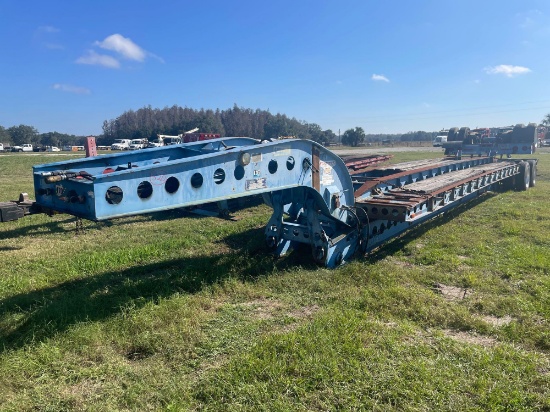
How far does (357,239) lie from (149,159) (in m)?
2.98

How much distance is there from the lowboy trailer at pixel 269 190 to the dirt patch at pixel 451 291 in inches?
35.3

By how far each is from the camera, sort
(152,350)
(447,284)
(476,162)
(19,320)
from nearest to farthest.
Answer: (152,350) < (19,320) < (447,284) < (476,162)

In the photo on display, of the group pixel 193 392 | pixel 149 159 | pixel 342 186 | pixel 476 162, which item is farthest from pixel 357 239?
pixel 476 162

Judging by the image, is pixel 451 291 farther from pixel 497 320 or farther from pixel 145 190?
pixel 145 190

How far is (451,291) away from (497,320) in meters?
0.74

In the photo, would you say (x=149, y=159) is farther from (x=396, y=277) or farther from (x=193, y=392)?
(x=396, y=277)

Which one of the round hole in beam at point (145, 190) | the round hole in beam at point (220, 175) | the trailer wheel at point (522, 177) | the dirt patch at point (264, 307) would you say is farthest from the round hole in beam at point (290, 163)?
the trailer wheel at point (522, 177)

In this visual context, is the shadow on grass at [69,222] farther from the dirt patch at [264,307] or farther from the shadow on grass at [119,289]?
the dirt patch at [264,307]

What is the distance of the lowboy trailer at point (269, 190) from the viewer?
2.97 metres

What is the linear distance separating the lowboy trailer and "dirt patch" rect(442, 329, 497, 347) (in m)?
1.69

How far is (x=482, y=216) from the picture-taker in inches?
336

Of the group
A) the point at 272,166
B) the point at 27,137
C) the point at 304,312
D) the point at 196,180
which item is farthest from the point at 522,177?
the point at 27,137

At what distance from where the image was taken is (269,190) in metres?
4.13

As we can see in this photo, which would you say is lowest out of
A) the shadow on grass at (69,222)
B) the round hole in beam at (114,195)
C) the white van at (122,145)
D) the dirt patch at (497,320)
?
the dirt patch at (497,320)
